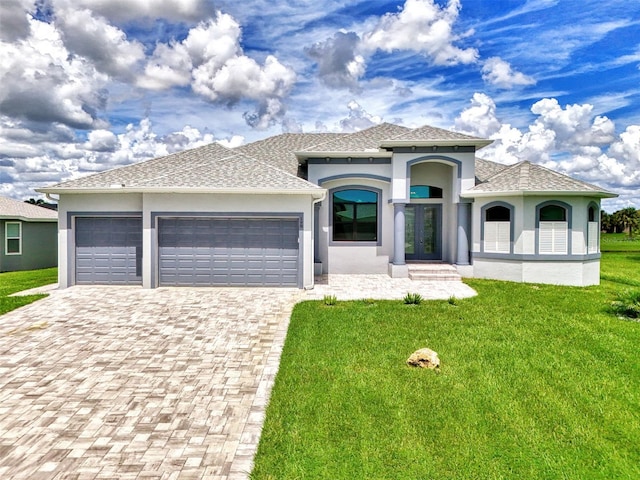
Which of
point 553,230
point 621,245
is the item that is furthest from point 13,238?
point 621,245

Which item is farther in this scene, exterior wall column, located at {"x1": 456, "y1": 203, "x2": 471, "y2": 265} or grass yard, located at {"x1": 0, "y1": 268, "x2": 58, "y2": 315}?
exterior wall column, located at {"x1": 456, "y1": 203, "x2": 471, "y2": 265}

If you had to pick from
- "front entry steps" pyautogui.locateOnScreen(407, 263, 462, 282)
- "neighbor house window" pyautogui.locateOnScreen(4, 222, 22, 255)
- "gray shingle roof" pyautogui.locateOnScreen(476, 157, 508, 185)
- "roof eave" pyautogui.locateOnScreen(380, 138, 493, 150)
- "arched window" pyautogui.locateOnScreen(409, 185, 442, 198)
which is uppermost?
"roof eave" pyautogui.locateOnScreen(380, 138, 493, 150)

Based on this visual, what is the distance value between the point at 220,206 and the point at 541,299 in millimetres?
10597

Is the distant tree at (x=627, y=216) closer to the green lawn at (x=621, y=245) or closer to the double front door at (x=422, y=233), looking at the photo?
the green lawn at (x=621, y=245)

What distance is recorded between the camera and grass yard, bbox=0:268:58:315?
34.2 ft

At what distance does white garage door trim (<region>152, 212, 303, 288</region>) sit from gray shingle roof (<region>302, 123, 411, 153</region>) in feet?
13.1

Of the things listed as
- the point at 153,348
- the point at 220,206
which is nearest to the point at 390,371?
the point at 153,348

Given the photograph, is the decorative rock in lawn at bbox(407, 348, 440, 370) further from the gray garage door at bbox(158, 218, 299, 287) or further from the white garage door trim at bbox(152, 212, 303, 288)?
the gray garage door at bbox(158, 218, 299, 287)

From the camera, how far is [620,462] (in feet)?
12.4

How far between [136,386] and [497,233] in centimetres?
1332

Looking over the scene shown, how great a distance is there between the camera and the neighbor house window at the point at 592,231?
45.9 feet

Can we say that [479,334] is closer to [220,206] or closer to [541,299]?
[541,299]

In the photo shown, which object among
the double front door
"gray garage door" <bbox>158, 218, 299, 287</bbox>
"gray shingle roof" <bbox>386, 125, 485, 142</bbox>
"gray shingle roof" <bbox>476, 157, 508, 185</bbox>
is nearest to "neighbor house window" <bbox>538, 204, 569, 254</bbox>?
"gray shingle roof" <bbox>476, 157, 508, 185</bbox>

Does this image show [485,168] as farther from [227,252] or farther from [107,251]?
[107,251]
